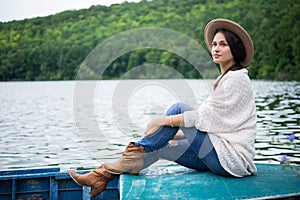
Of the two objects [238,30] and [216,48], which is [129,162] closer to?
[216,48]

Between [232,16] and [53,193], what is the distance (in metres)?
79.4

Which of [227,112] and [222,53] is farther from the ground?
[222,53]

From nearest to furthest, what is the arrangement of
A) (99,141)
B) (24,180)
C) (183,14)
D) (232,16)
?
(24,180) < (99,141) < (183,14) < (232,16)

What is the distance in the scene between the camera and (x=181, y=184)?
4.07 meters

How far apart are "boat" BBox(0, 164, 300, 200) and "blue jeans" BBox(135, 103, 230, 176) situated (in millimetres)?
173

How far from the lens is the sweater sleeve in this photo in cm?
401

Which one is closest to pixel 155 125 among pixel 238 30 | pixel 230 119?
pixel 230 119

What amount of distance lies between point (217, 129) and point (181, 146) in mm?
426

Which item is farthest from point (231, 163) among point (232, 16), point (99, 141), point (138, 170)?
point (232, 16)

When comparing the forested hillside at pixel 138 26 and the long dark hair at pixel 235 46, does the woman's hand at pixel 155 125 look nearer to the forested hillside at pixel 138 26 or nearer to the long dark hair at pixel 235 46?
the long dark hair at pixel 235 46

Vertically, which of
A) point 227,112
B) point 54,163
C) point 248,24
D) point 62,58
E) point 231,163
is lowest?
point 54,163

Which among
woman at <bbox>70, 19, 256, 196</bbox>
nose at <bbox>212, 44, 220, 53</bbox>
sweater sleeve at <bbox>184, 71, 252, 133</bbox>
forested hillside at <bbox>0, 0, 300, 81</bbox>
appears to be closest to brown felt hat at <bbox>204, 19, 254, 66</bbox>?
woman at <bbox>70, 19, 256, 196</bbox>

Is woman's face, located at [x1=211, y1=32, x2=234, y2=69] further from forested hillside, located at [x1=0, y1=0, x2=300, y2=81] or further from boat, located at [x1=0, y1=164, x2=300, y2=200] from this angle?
forested hillside, located at [x1=0, y1=0, x2=300, y2=81]

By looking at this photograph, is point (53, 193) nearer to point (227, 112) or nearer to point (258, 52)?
point (227, 112)
